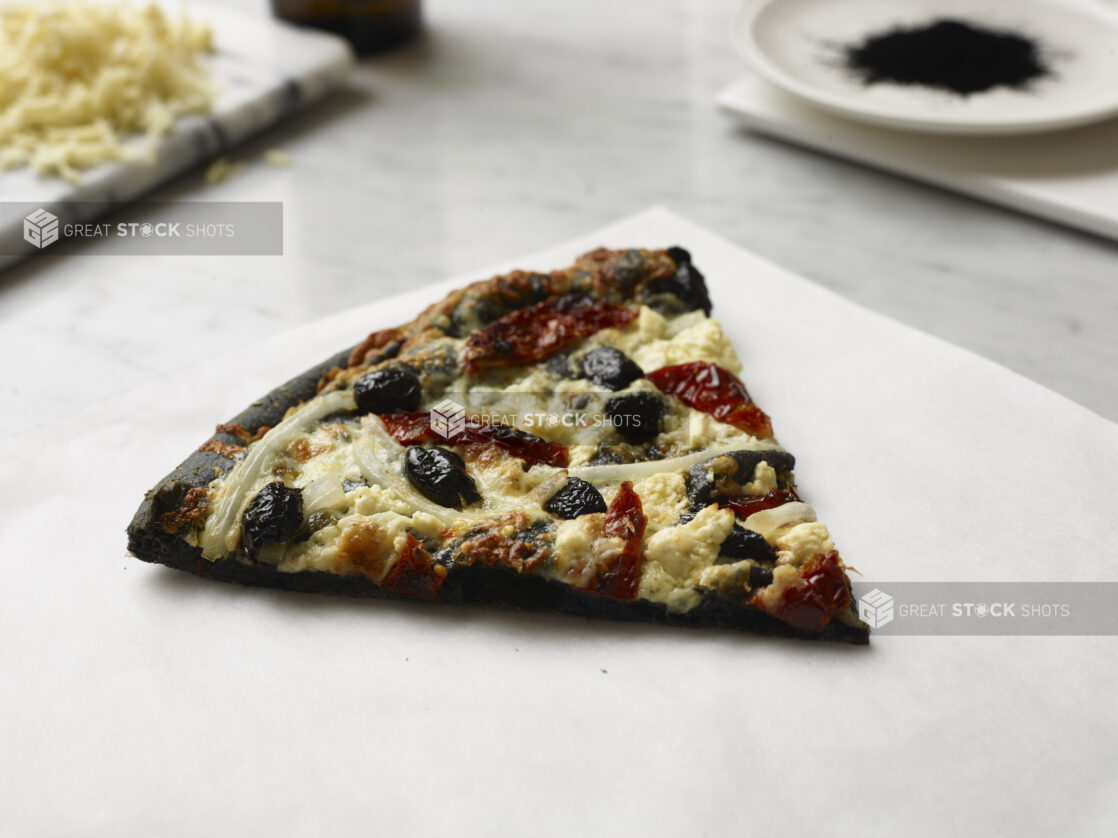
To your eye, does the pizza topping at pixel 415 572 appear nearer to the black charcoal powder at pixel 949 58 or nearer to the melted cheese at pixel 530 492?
the melted cheese at pixel 530 492

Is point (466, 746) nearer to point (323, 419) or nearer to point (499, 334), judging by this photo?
point (323, 419)

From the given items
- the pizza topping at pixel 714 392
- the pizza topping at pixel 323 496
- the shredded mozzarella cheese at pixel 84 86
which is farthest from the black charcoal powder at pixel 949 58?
the pizza topping at pixel 323 496

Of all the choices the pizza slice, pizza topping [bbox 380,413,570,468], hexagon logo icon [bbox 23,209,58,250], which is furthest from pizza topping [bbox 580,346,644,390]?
hexagon logo icon [bbox 23,209,58,250]

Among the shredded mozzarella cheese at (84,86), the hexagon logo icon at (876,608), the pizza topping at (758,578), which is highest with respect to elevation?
the shredded mozzarella cheese at (84,86)

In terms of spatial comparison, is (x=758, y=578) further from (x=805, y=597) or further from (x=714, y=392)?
(x=714, y=392)

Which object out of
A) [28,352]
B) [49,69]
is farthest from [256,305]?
[49,69]
